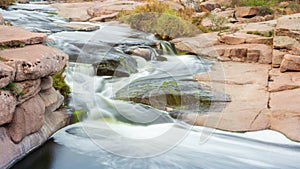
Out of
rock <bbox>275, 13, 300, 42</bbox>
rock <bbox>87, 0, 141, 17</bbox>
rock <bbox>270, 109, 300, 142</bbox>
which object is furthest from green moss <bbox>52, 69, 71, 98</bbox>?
rock <bbox>87, 0, 141, 17</bbox>

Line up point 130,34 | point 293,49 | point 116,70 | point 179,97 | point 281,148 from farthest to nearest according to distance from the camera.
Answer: point 130,34 < point 293,49 < point 116,70 < point 179,97 < point 281,148

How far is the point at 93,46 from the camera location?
997 centimetres

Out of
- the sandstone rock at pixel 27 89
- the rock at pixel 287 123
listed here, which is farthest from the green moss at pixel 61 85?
the rock at pixel 287 123

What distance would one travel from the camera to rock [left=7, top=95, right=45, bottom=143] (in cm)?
477

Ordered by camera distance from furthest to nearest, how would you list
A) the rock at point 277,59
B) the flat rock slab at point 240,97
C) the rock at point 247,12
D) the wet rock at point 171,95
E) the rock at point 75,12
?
the rock at point 247,12, the rock at point 75,12, the rock at point 277,59, the wet rock at point 171,95, the flat rock slab at point 240,97

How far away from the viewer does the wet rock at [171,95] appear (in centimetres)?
690

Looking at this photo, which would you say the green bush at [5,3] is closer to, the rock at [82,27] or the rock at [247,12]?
the rock at [82,27]

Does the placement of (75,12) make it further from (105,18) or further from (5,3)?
(5,3)

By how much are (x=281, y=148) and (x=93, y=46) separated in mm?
6202

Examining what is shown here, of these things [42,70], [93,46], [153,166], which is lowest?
[153,166]

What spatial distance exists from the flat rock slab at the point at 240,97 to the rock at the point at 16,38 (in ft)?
9.93

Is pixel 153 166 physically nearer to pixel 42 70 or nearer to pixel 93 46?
pixel 42 70

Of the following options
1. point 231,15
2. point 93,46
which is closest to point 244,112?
point 93,46

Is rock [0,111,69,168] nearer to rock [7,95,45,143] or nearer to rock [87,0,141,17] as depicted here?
rock [7,95,45,143]
